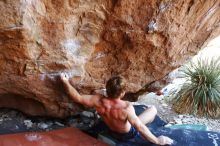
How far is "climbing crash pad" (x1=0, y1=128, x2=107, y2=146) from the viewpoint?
3514mm

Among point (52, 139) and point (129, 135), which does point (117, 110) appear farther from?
point (52, 139)

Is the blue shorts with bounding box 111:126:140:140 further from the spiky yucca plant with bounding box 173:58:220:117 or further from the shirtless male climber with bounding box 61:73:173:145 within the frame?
the spiky yucca plant with bounding box 173:58:220:117

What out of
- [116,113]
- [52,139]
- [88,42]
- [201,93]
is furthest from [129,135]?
[201,93]

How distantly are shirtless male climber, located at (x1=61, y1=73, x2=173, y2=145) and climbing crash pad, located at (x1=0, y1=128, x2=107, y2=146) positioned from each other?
27 cm

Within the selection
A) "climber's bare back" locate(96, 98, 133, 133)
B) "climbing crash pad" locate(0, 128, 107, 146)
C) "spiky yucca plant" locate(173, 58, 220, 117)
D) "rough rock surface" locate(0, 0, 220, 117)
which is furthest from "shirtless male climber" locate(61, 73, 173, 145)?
"spiky yucca plant" locate(173, 58, 220, 117)

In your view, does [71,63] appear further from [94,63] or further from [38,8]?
[38,8]

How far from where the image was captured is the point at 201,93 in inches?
253

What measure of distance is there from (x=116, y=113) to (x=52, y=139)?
2.13ft

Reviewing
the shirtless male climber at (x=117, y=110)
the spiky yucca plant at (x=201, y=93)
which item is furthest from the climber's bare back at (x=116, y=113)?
the spiky yucca plant at (x=201, y=93)

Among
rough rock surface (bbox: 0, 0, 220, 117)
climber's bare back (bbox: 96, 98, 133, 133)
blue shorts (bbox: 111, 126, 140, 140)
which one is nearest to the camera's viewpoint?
rough rock surface (bbox: 0, 0, 220, 117)

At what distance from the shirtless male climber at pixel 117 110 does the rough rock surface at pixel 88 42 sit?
0.38 ft

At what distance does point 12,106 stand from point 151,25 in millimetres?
1704

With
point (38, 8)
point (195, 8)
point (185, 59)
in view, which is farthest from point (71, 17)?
point (185, 59)

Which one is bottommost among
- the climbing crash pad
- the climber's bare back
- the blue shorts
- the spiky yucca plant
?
the climbing crash pad
